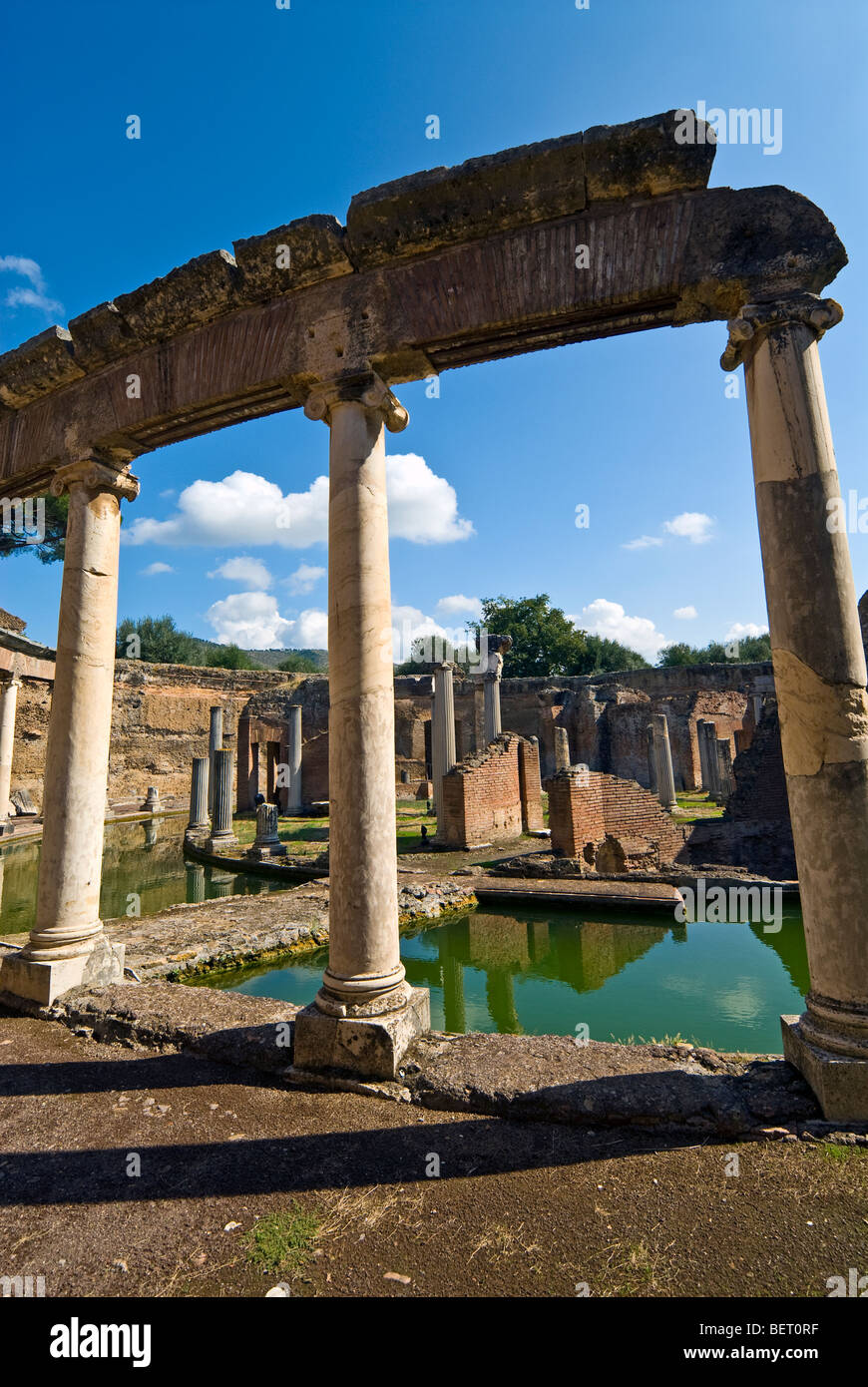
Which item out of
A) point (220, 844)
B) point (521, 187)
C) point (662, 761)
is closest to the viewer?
point (521, 187)

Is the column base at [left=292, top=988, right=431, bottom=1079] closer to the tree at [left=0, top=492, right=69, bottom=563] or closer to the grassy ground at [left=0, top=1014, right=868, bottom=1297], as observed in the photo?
the grassy ground at [left=0, top=1014, right=868, bottom=1297]

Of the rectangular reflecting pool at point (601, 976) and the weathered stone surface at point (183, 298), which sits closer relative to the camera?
the weathered stone surface at point (183, 298)

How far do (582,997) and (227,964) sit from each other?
3.88 m

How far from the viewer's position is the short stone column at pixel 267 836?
599 inches

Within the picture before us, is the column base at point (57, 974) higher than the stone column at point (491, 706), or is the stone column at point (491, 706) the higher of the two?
the stone column at point (491, 706)

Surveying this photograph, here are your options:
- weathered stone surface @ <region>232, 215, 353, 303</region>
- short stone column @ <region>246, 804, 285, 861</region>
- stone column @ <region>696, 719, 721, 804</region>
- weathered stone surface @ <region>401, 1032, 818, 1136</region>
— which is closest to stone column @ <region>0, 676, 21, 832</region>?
short stone column @ <region>246, 804, 285, 861</region>

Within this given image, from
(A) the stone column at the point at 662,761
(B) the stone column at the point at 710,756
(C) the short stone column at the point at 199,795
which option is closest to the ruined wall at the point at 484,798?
(A) the stone column at the point at 662,761

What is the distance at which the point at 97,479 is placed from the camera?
5.42m

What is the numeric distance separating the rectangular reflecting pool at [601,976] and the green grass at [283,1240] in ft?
11.2

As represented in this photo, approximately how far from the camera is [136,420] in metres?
5.23

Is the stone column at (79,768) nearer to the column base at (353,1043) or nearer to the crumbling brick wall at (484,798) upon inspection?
the column base at (353,1043)

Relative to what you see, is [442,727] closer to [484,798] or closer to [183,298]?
[484,798]

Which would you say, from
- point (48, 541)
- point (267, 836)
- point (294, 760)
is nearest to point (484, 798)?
point (267, 836)

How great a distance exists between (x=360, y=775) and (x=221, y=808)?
15.2 metres
